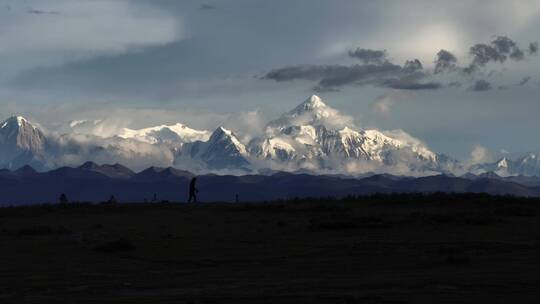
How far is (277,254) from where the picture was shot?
38.8 meters

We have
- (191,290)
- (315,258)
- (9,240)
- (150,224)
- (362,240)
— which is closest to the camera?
(191,290)

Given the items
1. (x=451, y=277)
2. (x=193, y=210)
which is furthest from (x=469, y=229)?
(x=193, y=210)

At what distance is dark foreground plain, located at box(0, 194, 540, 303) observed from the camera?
27.5 metres

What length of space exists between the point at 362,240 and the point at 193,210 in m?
22.4

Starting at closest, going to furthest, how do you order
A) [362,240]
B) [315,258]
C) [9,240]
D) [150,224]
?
[315,258], [362,240], [9,240], [150,224]

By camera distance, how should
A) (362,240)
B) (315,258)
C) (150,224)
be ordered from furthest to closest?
(150,224) < (362,240) < (315,258)

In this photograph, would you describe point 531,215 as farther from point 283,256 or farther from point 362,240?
point 283,256

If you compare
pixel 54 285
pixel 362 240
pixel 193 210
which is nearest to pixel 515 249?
pixel 362 240

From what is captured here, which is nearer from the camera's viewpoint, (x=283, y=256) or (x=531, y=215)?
(x=283, y=256)

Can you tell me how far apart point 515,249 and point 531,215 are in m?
18.1

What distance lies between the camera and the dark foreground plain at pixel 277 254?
2745 centimetres

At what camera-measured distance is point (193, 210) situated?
63375mm

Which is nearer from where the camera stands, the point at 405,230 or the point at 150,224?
the point at 405,230

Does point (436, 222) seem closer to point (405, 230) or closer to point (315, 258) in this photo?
point (405, 230)
